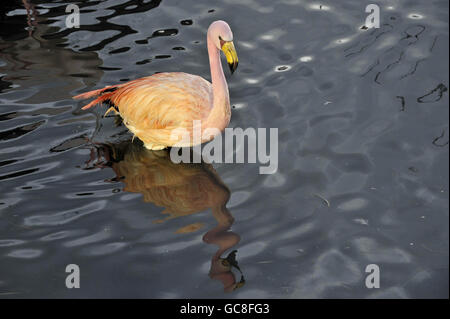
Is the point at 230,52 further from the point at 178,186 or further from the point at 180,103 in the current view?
the point at 178,186

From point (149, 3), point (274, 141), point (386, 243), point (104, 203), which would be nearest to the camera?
point (386, 243)

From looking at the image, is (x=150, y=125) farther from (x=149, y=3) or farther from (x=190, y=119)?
(x=149, y=3)

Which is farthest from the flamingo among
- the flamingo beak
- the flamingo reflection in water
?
the flamingo reflection in water

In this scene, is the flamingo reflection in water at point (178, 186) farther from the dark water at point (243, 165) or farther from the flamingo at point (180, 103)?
the flamingo at point (180, 103)

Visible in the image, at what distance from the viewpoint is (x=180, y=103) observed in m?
6.05

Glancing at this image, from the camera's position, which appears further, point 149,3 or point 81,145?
point 149,3

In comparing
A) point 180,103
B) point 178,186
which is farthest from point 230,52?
point 178,186

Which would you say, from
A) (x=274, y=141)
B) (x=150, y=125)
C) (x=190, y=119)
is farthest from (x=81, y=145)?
(x=274, y=141)

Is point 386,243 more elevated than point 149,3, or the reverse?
point 149,3

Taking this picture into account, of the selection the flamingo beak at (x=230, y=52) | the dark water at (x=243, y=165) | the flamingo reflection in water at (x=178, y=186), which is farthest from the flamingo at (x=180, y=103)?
the dark water at (x=243, y=165)

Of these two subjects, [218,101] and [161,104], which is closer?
[218,101]

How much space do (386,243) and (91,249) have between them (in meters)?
2.30

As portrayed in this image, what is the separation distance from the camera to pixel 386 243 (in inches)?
211

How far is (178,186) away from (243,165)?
0.62 metres
